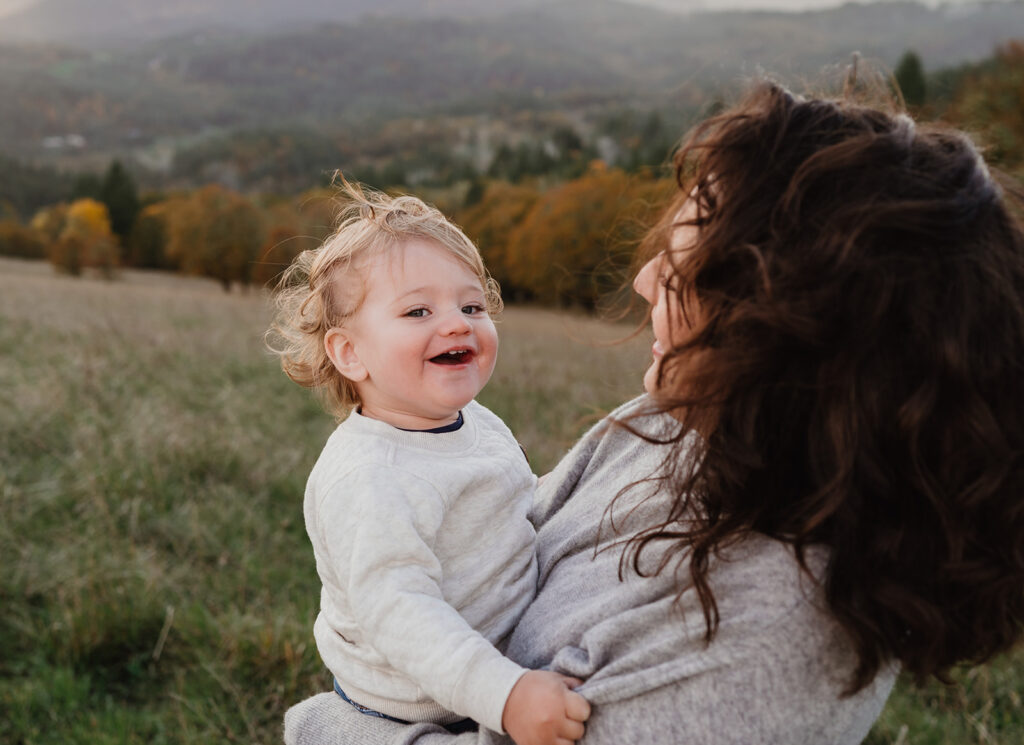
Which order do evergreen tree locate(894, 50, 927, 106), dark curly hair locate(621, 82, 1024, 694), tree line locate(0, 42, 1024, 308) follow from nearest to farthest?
dark curly hair locate(621, 82, 1024, 694) < tree line locate(0, 42, 1024, 308) < evergreen tree locate(894, 50, 927, 106)

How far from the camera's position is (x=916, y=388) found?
3.46 feet

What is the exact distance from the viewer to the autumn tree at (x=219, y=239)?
140ft

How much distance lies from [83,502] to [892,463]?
13.4 ft

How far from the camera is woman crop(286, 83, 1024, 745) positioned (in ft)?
3.45

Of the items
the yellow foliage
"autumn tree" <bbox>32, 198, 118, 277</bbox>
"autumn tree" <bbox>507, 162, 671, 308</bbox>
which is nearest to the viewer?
"autumn tree" <bbox>507, 162, 671, 308</bbox>

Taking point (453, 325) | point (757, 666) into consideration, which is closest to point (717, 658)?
point (757, 666)

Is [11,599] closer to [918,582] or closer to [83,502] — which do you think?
[83,502]

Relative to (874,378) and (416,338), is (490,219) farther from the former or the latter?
(874,378)

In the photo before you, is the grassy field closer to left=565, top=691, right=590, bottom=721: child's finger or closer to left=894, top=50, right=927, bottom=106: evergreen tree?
left=565, top=691, right=590, bottom=721: child's finger

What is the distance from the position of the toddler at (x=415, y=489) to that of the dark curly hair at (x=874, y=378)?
1.44 ft

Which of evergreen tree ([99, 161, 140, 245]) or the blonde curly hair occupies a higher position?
the blonde curly hair

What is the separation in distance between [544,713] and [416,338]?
0.69m

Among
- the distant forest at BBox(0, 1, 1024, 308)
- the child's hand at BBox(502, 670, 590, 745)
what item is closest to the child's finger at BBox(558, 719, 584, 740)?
the child's hand at BBox(502, 670, 590, 745)

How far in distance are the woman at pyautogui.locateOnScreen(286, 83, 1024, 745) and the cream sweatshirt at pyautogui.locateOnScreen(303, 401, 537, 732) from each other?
0.68 ft
